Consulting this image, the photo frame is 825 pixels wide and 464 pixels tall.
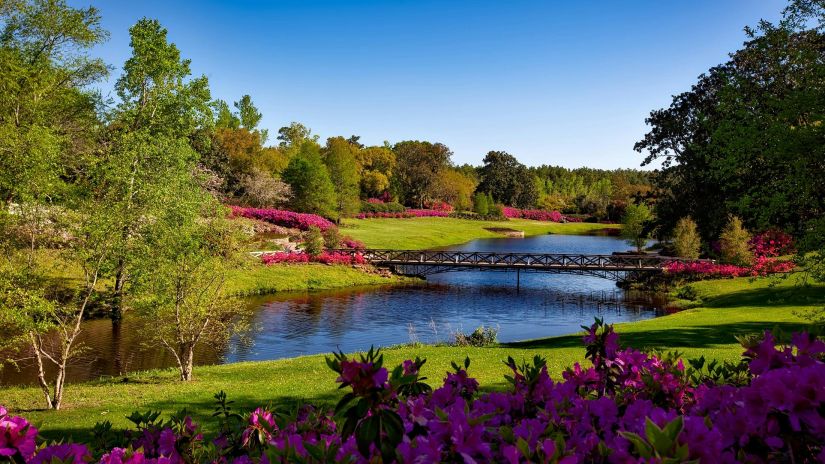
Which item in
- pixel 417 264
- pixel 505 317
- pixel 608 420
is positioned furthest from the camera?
pixel 417 264

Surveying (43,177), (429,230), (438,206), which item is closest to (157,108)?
(43,177)

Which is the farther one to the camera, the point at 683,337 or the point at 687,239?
the point at 687,239

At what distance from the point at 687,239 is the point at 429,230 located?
127ft

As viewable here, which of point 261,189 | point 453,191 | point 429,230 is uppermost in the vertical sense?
point 453,191

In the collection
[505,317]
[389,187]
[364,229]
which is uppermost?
[389,187]

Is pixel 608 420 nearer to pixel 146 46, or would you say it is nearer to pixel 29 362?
pixel 29 362

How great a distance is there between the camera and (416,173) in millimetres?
103438

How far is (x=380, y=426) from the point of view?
6.63 ft

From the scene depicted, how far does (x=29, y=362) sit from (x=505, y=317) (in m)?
21.5

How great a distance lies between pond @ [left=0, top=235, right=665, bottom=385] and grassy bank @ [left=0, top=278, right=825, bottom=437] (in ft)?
6.53

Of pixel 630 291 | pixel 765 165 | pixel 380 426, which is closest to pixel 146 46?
pixel 765 165

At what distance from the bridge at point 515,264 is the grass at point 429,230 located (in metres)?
11.5

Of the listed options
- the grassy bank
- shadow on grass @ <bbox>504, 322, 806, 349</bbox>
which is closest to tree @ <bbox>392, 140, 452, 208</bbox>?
the grassy bank

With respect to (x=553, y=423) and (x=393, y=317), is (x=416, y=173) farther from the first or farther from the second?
(x=553, y=423)
